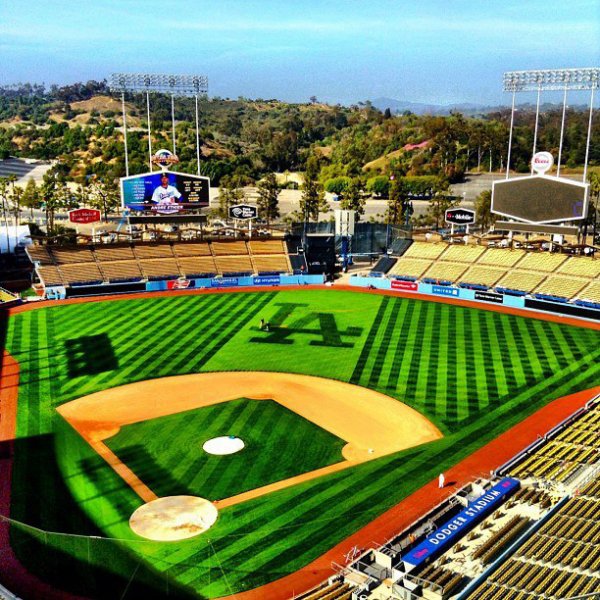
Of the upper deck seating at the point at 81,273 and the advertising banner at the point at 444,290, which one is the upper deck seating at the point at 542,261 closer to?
the advertising banner at the point at 444,290

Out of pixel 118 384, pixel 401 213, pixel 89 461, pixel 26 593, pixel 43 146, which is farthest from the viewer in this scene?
pixel 43 146

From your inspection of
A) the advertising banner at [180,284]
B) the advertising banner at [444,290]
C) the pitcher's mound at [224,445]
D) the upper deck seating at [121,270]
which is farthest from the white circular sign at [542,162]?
the pitcher's mound at [224,445]

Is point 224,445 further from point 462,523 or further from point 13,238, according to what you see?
point 13,238

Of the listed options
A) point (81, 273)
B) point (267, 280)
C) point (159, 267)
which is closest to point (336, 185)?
point (267, 280)

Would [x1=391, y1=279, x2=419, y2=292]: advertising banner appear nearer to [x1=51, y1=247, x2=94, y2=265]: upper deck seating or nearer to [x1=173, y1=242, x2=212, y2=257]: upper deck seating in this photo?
[x1=173, y1=242, x2=212, y2=257]: upper deck seating

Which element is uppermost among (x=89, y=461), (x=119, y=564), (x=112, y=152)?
(x=112, y=152)

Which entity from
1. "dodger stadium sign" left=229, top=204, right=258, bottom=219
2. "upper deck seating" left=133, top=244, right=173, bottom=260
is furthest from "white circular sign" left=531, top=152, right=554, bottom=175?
"upper deck seating" left=133, top=244, right=173, bottom=260

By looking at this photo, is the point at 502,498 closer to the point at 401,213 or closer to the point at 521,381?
the point at 521,381

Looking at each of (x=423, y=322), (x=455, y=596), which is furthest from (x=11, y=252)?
(x=455, y=596)
